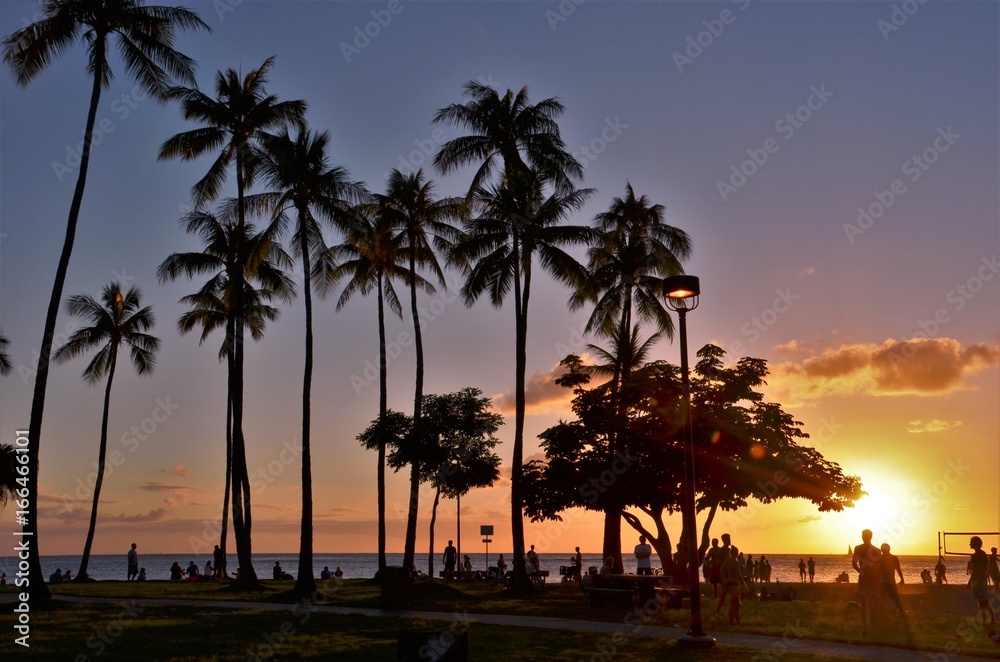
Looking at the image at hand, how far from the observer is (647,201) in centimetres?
4262

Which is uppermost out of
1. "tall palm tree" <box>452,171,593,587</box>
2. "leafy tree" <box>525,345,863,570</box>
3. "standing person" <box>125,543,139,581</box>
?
"tall palm tree" <box>452,171,593,587</box>

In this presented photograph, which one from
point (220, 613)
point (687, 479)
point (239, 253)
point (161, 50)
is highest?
point (161, 50)

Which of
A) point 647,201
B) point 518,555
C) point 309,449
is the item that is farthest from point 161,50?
point 647,201

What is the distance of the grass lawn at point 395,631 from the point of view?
14.4 m

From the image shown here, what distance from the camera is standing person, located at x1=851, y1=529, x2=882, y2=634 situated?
1739 cm

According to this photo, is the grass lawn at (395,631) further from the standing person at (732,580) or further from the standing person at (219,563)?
the standing person at (219,563)

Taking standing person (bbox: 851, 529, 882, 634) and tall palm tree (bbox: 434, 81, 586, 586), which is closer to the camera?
standing person (bbox: 851, 529, 882, 634)

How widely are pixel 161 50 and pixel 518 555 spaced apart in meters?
19.8

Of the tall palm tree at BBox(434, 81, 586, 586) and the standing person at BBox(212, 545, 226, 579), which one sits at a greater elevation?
the tall palm tree at BBox(434, 81, 586, 586)

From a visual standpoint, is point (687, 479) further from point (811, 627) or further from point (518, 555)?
point (518, 555)

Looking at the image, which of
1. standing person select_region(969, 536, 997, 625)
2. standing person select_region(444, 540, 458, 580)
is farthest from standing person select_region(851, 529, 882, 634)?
standing person select_region(444, 540, 458, 580)

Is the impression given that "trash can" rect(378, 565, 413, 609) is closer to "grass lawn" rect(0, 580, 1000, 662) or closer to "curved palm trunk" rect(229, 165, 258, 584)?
"grass lawn" rect(0, 580, 1000, 662)

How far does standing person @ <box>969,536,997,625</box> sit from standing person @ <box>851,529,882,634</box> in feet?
6.51

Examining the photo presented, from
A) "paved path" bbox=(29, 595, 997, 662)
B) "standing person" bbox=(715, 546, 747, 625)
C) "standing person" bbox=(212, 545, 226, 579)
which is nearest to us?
"paved path" bbox=(29, 595, 997, 662)
